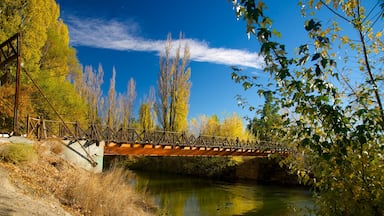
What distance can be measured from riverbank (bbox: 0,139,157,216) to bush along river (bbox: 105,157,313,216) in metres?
3.73

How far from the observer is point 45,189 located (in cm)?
800

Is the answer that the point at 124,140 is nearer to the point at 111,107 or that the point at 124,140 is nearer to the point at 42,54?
the point at 42,54

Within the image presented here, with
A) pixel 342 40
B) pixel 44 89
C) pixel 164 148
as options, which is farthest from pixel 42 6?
pixel 342 40

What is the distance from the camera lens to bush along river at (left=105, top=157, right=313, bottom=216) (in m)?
15.9

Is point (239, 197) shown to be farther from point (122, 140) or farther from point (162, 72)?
point (162, 72)

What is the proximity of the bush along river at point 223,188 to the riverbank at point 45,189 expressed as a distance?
3726 mm

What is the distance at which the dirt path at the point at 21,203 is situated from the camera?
557 cm

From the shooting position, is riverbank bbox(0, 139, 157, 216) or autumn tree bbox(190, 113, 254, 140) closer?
riverbank bbox(0, 139, 157, 216)

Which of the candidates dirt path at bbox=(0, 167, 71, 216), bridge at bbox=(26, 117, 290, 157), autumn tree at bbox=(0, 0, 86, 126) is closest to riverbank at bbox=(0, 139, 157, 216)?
dirt path at bbox=(0, 167, 71, 216)

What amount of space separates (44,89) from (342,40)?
1691cm

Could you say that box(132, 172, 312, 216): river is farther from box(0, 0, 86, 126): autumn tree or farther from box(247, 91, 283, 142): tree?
box(247, 91, 283, 142): tree

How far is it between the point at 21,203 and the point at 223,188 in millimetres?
19569

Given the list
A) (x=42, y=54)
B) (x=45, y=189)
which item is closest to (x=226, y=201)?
(x=45, y=189)

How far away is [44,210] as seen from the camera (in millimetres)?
6184
